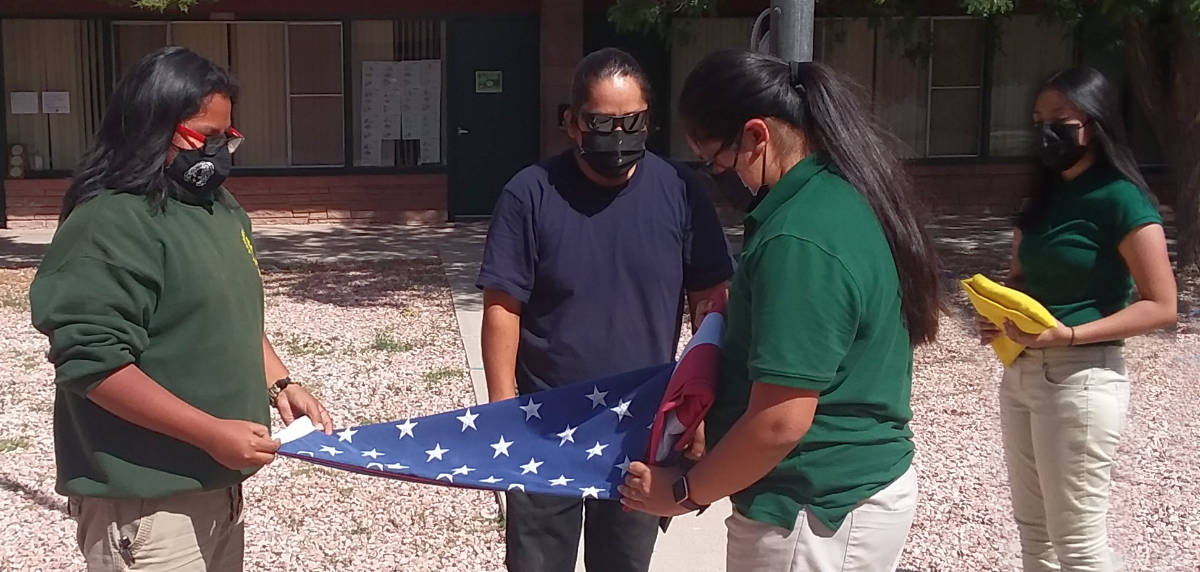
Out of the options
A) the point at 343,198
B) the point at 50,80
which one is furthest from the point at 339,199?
the point at 50,80

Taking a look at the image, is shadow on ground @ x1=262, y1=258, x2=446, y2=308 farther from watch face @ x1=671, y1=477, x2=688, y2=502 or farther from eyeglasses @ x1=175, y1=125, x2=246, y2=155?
watch face @ x1=671, y1=477, x2=688, y2=502

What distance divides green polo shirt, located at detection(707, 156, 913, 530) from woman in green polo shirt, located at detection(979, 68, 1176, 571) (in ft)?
4.61

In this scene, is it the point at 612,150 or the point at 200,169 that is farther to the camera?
the point at 612,150

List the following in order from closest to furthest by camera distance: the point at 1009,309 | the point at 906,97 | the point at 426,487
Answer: the point at 1009,309
the point at 426,487
the point at 906,97

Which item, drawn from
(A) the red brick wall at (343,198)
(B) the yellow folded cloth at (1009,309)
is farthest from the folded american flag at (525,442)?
(A) the red brick wall at (343,198)

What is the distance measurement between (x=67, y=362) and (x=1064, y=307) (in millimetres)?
2693

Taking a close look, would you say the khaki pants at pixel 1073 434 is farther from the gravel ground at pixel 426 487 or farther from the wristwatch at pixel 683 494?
the wristwatch at pixel 683 494

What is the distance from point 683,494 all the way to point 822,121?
763mm

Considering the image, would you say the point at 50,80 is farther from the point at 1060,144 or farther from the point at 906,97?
the point at 1060,144

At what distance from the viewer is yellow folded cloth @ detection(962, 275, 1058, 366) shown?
3.75 metres

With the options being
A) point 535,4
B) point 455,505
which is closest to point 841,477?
point 455,505

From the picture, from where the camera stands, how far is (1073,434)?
3857 millimetres

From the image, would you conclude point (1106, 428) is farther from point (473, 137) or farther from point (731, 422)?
point (473, 137)

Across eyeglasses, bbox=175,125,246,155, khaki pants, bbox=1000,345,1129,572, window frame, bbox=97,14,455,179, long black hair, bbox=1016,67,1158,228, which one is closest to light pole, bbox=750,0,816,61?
long black hair, bbox=1016,67,1158,228
